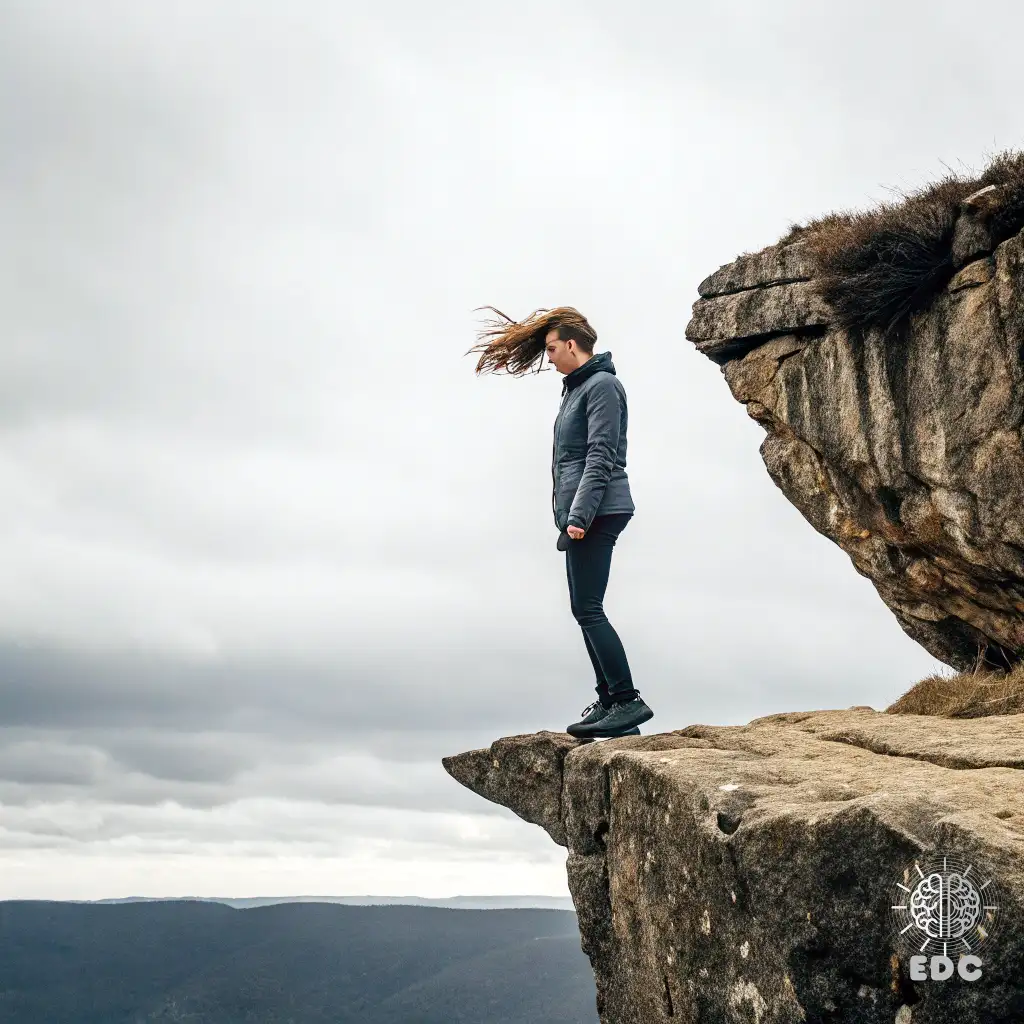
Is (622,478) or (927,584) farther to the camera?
(927,584)

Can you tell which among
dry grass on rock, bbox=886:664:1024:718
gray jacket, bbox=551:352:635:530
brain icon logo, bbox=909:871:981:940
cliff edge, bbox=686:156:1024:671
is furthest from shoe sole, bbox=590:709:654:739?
brain icon logo, bbox=909:871:981:940

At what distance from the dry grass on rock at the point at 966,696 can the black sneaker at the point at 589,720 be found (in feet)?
12.3

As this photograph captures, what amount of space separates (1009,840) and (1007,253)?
33.8ft

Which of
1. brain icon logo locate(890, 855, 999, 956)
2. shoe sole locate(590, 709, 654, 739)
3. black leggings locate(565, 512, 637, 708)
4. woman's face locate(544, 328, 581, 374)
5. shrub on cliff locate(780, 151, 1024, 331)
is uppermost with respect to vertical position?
shrub on cliff locate(780, 151, 1024, 331)

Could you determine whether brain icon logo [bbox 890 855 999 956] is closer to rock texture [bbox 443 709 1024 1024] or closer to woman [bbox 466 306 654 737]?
rock texture [bbox 443 709 1024 1024]

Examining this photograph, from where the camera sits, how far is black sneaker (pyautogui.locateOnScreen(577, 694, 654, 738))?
501 inches

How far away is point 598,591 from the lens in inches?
500

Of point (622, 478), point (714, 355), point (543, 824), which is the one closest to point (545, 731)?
point (543, 824)

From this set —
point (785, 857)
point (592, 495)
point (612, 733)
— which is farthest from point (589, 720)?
point (785, 857)

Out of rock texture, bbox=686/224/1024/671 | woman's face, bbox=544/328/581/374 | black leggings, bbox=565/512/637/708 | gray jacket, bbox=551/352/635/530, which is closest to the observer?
gray jacket, bbox=551/352/635/530

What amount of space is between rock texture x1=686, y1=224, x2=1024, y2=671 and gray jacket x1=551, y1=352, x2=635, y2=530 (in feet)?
16.2

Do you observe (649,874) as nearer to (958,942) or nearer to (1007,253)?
(958,942)

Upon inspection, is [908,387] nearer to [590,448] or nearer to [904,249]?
[904,249]

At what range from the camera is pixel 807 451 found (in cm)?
1738
